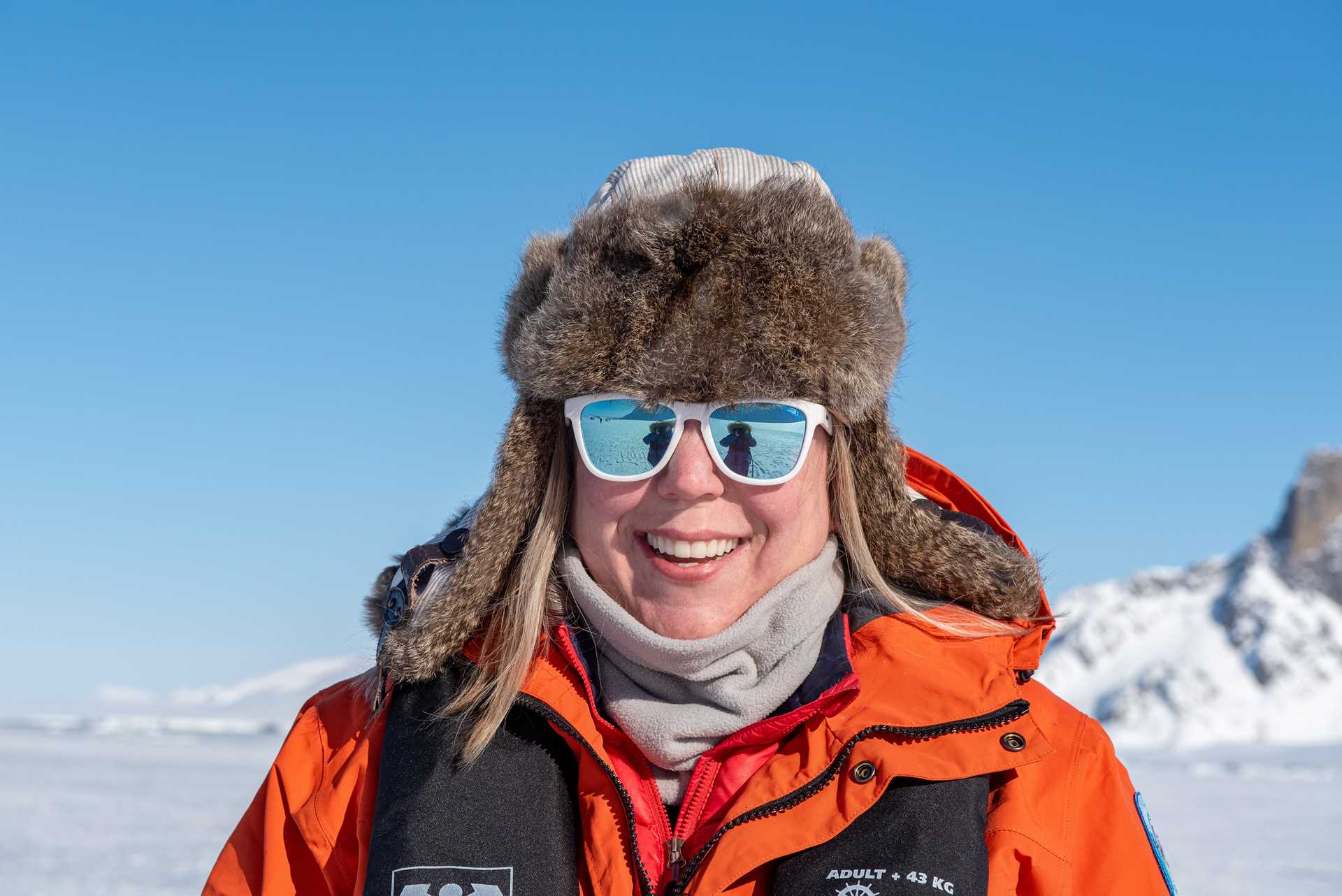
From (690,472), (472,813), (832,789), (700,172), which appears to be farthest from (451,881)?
(700,172)

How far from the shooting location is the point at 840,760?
5.38ft

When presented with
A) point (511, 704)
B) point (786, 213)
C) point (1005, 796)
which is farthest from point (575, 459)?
point (1005, 796)

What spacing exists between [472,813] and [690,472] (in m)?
0.62

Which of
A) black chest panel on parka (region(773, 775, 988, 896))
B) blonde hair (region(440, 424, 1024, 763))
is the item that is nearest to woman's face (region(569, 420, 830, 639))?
blonde hair (region(440, 424, 1024, 763))

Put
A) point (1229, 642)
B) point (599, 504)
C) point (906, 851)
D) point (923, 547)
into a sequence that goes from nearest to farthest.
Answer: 1. point (906, 851)
2. point (599, 504)
3. point (923, 547)
4. point (1229, 642)

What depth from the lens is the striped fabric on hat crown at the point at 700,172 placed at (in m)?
1.88

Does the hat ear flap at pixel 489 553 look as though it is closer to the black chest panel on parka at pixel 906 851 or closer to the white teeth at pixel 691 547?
the white teeth at pixel 691 547

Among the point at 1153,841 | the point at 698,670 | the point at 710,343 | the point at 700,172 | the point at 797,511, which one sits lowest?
the point at 1153,841

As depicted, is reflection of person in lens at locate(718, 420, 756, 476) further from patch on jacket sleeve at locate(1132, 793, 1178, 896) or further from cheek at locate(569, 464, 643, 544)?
patch on jacket sleeve at locate(1132, 793, 1178, 896)

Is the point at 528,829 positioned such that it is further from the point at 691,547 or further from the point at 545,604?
the point at 691,547

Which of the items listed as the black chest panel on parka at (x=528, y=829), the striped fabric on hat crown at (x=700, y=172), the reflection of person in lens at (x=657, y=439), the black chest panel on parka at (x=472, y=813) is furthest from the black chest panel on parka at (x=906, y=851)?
the striped fabric on hat crown at (x=700, y=172)

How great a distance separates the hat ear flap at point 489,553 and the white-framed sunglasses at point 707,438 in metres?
0.18

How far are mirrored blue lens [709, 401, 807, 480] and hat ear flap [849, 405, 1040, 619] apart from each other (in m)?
0.24

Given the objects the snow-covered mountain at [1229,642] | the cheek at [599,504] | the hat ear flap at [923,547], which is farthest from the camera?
the snow-covered mountain at [1229,642]
